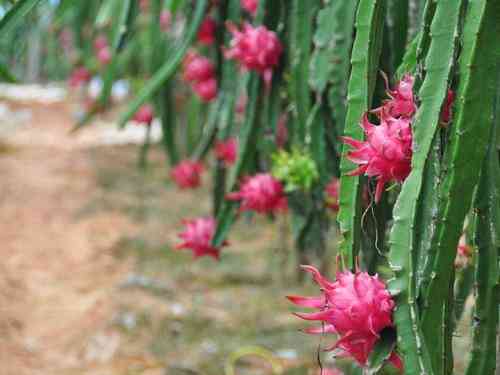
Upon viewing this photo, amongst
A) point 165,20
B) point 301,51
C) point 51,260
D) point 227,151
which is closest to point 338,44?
point 301,51

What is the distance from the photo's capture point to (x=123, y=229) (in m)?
4.00

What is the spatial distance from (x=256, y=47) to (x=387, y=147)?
0.76 m

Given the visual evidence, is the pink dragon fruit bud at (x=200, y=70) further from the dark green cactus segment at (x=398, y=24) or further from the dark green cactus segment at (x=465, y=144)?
the dark green cactus segment at (x=465, y=144)

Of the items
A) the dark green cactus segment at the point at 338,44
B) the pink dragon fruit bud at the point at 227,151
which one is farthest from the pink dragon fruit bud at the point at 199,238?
the dark green cactus segment at the point at 338,44

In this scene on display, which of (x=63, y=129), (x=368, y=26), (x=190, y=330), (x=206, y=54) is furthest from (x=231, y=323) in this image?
(x=63, y=129)

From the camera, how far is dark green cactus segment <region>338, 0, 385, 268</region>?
0.92 metres

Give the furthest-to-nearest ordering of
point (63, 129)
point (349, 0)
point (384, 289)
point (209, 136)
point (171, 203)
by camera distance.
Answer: point (63, 129) < point (171, 203) < point (209, 136) < point (349, 0) < point (384, 289)

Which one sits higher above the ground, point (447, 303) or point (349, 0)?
point (349, 0)

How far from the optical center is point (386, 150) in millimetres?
856

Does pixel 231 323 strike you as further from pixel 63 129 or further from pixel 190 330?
pixel 63 129

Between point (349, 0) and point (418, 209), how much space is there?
0.66m

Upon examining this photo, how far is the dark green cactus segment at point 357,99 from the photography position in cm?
92

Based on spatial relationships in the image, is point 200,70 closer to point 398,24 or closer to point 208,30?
point 208,30

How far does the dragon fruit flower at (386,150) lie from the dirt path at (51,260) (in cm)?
194
